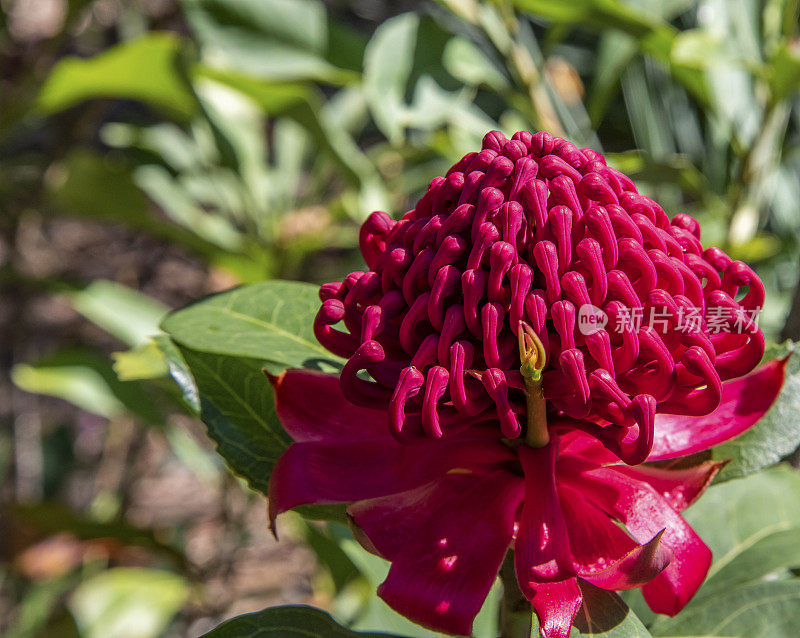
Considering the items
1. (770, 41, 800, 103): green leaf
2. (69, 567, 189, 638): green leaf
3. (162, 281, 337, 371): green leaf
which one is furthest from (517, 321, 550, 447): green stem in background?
(69, 567, 189, 638): green leaf

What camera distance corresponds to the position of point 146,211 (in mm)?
1574

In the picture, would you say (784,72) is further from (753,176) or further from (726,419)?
(726,419)

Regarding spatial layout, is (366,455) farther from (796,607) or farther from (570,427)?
(796,607)

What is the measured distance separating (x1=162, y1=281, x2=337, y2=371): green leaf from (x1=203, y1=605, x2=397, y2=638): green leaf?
0.64 ft

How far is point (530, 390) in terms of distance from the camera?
0.54 meters

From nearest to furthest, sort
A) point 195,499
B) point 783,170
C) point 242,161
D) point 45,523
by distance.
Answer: point 242,161
point 45,523
point 783,170
point 195,499

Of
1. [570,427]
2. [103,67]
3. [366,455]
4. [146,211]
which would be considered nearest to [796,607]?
[570,427]

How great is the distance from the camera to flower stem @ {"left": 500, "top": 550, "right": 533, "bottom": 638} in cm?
62

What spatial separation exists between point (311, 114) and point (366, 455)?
758 millimetres

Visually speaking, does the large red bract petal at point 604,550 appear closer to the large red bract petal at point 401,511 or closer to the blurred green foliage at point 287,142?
the large red bract petal at point 401,511

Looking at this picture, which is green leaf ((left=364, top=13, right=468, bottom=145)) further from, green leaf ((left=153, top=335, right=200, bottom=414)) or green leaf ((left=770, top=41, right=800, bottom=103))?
green leaf ((left=153, top=335, right=200, bottom=414))

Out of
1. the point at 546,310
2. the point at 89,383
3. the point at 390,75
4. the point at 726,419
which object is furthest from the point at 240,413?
the point at 89,383

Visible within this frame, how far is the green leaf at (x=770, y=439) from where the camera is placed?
67 cm

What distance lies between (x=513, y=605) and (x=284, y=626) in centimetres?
18
